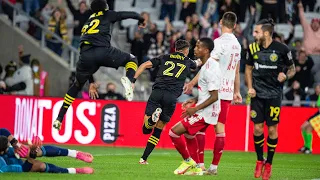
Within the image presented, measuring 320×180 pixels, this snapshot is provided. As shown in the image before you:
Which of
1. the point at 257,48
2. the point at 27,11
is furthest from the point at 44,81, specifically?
the point at 257,48

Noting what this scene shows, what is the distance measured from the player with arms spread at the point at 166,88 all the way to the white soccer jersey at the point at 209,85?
144 inches

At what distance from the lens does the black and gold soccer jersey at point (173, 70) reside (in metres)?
19.0

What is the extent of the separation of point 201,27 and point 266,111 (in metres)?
15.1

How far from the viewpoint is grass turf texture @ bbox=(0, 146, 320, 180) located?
50.1 ft

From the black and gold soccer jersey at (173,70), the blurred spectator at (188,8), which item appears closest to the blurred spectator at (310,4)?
the blurred spectator at (188,8)

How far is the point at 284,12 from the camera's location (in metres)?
32.3

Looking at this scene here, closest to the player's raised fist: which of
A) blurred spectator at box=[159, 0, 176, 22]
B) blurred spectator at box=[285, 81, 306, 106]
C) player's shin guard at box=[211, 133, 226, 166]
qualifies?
player's shin guard at box=[211, 133, 226, 166]

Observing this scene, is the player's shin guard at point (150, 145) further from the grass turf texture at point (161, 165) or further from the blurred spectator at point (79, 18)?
the blurred spectator at point (79, 18)

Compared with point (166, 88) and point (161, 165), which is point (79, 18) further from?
point (161, 165)

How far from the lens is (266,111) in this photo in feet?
52.5

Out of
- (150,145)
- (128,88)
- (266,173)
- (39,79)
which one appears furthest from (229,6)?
(266,173)

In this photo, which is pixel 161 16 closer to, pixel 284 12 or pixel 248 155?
pixel 284 12

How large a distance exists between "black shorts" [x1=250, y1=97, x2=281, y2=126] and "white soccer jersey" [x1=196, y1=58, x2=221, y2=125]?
2.90 feet

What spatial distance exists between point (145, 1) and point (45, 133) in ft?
32.8
